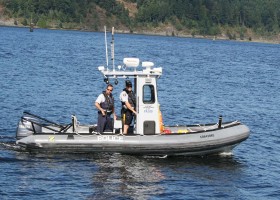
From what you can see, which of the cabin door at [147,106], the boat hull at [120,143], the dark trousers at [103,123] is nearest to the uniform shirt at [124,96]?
the cabin door at [147,106]

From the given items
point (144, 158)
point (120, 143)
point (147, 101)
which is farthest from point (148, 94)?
point (144, 158)

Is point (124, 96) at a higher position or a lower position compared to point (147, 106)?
higher

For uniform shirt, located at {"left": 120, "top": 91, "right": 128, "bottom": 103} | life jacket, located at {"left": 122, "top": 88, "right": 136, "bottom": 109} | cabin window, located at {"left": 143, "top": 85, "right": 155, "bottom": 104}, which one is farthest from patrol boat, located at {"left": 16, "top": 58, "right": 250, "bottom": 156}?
uniform shirt, located at {"left": 120, "top": 91, "right": 128, "bottom": 103}

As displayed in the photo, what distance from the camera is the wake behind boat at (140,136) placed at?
75.8ft

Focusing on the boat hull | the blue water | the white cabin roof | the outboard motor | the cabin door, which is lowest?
the blue water

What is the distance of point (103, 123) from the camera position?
77.1 ft

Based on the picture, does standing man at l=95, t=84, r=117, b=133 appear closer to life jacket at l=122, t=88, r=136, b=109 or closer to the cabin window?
life jacket at l=122, t=88, r=136, b=109

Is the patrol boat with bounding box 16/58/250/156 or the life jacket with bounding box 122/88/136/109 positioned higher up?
the life jacket with bounding box 122/88/136/109

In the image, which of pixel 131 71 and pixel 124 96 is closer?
pixel 124 96

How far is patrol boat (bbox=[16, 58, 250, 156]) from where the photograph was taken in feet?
75.8

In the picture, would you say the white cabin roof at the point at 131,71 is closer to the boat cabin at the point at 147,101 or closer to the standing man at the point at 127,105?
the boat cabin at the point at 147,101

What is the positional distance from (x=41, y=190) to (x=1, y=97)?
19.1 meters

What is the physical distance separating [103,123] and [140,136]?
1.33 meters

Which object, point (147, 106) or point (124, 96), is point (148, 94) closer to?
point (147, 106)
